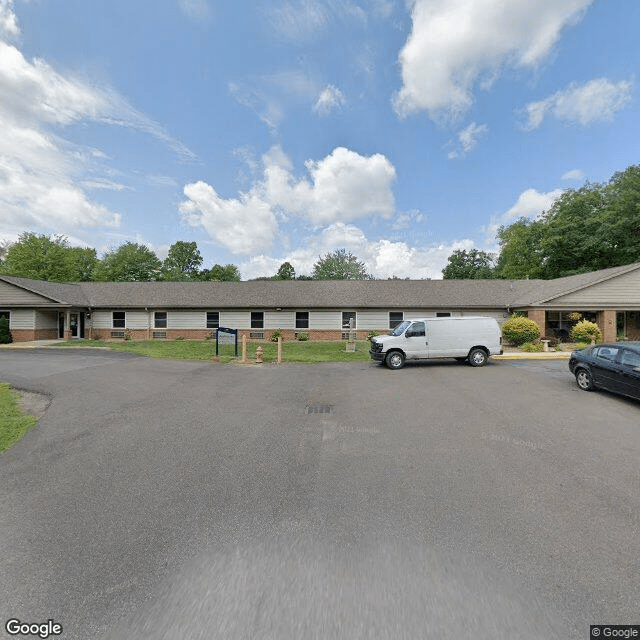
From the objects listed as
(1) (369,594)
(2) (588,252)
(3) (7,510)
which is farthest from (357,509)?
(2) (588,252)

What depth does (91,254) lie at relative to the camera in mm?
54000

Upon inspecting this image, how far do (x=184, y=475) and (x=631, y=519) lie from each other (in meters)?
5.28

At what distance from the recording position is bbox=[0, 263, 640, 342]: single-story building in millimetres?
24453

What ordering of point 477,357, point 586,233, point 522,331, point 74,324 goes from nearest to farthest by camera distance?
point 477,357
point 522,331
point 74,324
point 586,233

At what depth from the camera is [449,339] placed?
14.0 m

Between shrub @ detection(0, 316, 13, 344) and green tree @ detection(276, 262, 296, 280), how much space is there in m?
54.2

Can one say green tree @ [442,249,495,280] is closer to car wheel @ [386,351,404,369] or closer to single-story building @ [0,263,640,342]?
single-story building @ [0,263,640,342]

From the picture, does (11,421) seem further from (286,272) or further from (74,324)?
(286,272)

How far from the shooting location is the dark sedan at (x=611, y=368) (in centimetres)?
787

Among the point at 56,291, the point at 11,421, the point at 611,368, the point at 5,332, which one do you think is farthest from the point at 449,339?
the point at 56,291

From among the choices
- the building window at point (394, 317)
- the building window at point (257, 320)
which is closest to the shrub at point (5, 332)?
the building window at point (257, 320)

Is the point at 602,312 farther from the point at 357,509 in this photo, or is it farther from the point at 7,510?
the point at 7,510

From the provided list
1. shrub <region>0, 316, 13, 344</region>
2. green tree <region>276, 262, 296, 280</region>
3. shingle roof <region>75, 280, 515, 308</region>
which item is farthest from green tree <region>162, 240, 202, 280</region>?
shrub <region>0, 316, 13, 344</region>

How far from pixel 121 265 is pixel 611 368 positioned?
63799 mm
